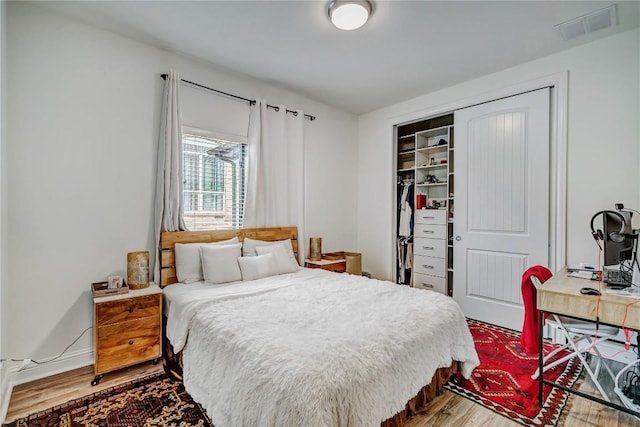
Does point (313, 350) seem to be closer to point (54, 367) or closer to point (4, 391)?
point (4, 391)

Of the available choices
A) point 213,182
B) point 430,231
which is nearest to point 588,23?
point 430,231

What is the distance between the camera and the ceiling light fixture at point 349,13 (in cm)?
212

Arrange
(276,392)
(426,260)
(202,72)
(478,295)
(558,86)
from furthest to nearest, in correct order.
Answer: (426,260), (478,295), (202,72), (558,86), (276,392)

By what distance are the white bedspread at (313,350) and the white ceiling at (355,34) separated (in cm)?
218

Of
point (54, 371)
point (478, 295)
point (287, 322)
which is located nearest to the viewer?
point (287, 322)

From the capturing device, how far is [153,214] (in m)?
2.79

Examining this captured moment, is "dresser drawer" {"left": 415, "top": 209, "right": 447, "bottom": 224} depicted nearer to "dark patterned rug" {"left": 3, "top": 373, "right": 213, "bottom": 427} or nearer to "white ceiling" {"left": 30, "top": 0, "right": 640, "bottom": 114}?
"white ceiling" {"left": 30, "top": 0, "right": 640, "bottom": 114}

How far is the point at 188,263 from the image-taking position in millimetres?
2758

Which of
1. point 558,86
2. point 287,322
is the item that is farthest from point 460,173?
point 287,322

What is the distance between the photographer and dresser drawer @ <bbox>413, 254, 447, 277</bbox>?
405 cm

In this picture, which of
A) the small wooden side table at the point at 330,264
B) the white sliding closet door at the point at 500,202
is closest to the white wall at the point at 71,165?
the small wooden side table at the point at 330,264

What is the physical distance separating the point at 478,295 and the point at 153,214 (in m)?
3.62

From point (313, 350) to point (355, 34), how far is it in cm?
252

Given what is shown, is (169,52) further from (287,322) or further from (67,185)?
(287,322)
